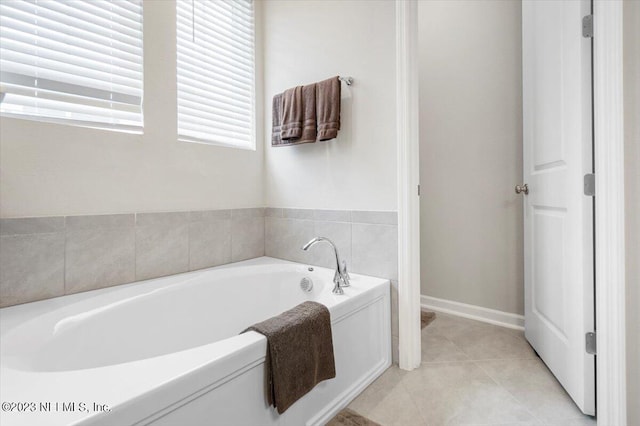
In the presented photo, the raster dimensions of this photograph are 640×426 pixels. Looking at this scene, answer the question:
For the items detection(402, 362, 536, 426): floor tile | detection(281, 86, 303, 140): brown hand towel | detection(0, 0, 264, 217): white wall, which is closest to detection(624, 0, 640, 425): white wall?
detection(402, 362, 536, 426): floor tile

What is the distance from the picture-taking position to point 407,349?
1733 mm

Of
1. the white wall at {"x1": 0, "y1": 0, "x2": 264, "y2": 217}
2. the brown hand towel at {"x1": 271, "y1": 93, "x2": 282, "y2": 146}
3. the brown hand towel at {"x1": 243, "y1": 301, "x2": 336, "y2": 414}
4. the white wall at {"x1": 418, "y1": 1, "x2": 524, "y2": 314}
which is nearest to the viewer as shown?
the brown hand towel at {"x1": 243, "y1": 301, "x2": 336, "y2": 414}

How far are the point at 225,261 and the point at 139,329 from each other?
764 millimetres

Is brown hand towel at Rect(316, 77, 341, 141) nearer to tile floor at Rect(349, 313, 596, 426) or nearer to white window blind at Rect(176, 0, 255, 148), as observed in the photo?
white window blind at Rect(176, 0, 255, 148)

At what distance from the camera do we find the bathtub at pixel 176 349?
73 cm

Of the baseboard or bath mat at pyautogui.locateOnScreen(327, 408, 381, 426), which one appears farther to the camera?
the baseboard

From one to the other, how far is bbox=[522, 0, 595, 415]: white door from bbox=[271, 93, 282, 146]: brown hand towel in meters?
1.56

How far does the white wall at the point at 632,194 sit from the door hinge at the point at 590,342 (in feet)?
0.43

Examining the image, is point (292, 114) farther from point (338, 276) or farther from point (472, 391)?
point (472, 391)

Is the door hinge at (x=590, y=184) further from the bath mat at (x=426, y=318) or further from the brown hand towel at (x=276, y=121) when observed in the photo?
the brown hand towel at (x=276, y=121)

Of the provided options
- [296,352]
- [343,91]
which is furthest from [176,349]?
[343,91]

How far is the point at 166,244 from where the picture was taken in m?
1.84

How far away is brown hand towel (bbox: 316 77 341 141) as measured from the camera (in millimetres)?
1875

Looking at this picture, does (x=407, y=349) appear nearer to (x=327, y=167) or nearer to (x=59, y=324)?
(x=327, y=167)
